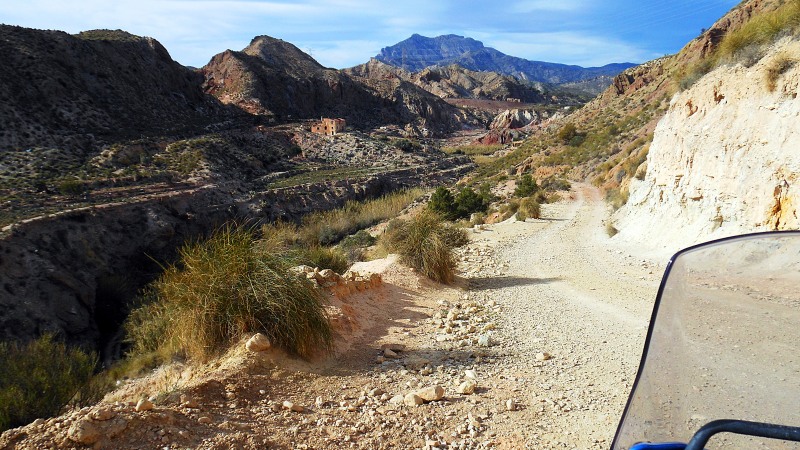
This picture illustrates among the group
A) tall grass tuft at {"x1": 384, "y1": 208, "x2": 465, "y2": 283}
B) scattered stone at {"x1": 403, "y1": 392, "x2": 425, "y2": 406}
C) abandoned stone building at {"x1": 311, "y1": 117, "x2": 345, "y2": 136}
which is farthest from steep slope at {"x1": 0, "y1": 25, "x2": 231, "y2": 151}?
scattered stone at {"x1": 403, "y1": 392, "x2": 425, "y2": 406}

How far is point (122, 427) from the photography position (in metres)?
3.20

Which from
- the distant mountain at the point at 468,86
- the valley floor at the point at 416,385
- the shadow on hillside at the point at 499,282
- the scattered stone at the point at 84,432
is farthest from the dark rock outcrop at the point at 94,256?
the distant mountain at the point at 468,86

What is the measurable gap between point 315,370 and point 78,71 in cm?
4979

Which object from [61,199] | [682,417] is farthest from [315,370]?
[61,199]

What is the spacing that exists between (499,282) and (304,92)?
81103 mm

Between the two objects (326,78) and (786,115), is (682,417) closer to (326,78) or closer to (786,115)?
(786,115)

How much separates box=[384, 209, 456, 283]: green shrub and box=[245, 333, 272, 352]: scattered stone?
4951 mm

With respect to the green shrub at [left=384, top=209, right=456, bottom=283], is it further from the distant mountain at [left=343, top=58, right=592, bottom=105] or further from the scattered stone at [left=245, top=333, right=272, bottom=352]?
the distant mountain at [left=343, top=58, right=592, bottom=105]

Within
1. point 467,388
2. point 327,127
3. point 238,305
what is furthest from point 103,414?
point 327,127

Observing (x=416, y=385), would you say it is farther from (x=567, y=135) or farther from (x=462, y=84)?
(x=462, y=84)

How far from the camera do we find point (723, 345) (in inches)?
71.2

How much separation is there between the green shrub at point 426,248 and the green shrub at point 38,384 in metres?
5.63

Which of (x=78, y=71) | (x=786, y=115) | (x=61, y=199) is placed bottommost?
(x=61, y=199)

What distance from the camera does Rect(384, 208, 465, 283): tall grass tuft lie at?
9.53m
